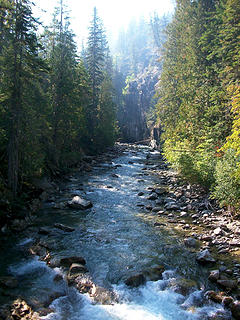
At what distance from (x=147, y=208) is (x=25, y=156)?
753 centimetres

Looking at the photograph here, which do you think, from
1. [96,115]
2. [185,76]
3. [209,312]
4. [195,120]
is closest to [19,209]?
[209,312]

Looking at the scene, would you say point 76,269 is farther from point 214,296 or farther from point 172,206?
point 172,206

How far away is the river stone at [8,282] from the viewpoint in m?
6.71

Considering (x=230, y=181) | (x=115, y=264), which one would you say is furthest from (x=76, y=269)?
(x=230, y=181)

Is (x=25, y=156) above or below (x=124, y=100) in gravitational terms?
below

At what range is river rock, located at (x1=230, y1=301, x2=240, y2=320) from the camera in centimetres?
579

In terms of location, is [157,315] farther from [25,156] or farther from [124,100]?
[124,100]

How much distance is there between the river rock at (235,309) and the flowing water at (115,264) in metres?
0.24

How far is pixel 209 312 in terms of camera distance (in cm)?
600

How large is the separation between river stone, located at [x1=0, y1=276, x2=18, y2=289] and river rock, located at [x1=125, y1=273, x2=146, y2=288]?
3.22 meters

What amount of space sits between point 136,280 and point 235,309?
2.70 m

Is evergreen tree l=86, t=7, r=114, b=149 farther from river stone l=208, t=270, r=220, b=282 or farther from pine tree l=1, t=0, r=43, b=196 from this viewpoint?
river stone l=208, t=270, r=220, b=282

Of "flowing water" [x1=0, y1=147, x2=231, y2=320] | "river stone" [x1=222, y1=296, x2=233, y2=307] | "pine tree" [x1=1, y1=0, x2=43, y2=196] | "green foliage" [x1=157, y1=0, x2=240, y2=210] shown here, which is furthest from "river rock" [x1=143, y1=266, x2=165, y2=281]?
"pine tree" [x1=1, y1=0, x2=43, y2=196]

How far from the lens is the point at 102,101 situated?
4056 centimetres
